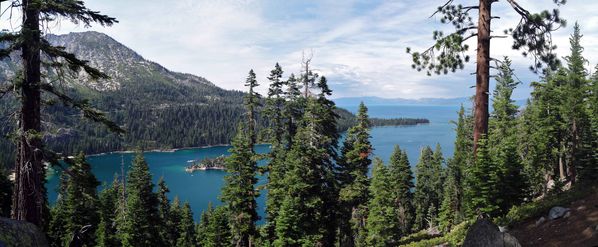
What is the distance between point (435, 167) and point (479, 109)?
69033mm

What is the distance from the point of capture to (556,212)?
13984 mm

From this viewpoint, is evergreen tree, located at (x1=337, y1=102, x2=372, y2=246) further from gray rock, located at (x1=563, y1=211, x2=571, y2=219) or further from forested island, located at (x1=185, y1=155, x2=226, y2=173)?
forested island, located at (x1=185, y1=155, x2=226, y2=173)

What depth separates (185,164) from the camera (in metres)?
194

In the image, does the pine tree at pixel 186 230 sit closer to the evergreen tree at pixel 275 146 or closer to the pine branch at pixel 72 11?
the evergreen tree at pixel 275 146

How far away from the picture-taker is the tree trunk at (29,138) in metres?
9.23

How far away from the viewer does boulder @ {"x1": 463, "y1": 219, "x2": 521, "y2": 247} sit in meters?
8.70

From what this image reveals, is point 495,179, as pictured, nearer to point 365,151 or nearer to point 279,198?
point 365,151

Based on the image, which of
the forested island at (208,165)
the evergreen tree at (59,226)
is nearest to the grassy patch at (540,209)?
the evergreen tree at (59,226)

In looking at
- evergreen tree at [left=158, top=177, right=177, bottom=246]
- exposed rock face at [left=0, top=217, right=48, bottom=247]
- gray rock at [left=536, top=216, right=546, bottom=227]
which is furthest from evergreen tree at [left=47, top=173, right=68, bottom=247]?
gray rock at [left=536, top=216, right=546, bottom=227]

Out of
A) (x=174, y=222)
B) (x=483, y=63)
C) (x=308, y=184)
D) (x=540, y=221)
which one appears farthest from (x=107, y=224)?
(x=483, y=63)

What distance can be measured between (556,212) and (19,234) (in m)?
16.1

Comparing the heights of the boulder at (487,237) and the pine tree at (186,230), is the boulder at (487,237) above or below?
above

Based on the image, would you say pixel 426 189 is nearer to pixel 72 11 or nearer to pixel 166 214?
pixel 166 214

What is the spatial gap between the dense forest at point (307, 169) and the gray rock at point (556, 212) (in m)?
1.12
